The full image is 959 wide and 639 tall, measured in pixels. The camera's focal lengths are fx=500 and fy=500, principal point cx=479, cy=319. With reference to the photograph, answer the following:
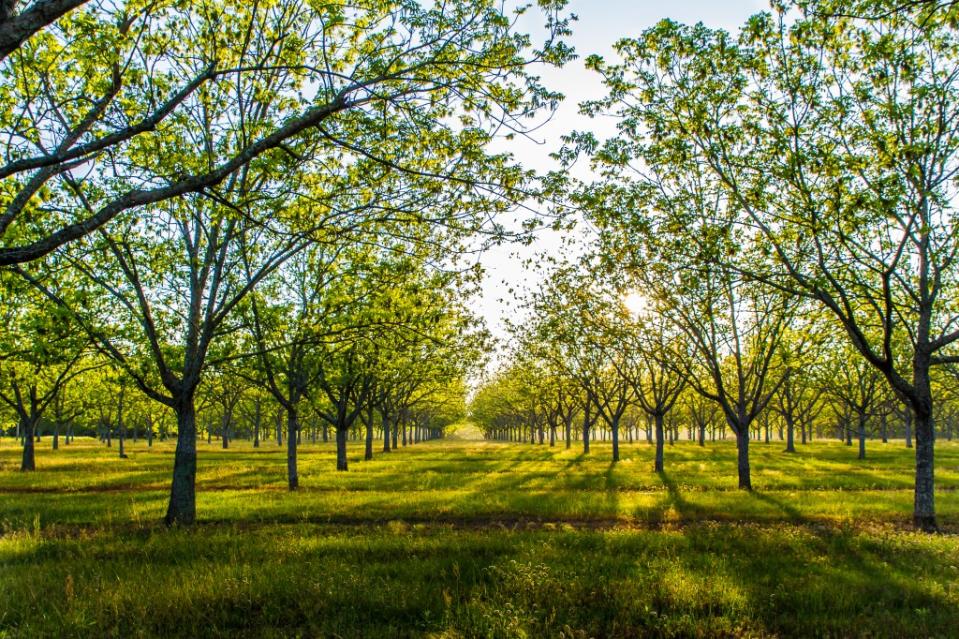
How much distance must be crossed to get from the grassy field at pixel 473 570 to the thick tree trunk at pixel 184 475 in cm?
57

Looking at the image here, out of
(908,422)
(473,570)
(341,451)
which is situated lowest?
(908,422)

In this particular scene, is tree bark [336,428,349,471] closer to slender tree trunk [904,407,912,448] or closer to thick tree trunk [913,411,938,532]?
thick tree trunk [913,411,938,532]

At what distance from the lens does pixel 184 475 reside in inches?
544

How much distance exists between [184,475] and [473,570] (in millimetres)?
9848

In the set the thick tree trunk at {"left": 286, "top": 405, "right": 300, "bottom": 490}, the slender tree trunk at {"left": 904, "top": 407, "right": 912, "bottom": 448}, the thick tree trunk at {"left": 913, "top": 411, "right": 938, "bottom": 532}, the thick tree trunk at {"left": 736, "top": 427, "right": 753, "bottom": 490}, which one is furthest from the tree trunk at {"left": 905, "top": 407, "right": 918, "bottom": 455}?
the thick tree trunk at {"left": 286, "top": 405, "right": 300, "bottom": 490}

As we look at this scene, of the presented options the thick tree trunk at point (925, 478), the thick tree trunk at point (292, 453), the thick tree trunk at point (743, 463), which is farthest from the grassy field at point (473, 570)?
the thick tree trunk at point (743, 463)

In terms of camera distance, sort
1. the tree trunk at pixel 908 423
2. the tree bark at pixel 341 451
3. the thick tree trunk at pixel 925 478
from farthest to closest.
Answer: the tree trunk at pixel 908 423
the tree bark at pixel 341 451
the thick tree trunk at pixel 925 478

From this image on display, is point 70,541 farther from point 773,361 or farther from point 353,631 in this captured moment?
point 773,361

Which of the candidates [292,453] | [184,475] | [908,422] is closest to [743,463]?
[292,453]

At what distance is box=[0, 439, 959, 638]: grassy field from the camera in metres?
6.29

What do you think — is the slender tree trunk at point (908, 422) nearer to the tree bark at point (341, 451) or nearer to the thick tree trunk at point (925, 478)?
the thick tree trunk at point (925, 478)

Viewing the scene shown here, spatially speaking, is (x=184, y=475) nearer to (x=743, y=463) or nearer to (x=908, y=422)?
(x=743, y=463)

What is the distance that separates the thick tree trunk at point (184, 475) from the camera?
530 inches

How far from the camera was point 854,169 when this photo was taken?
12.5m
